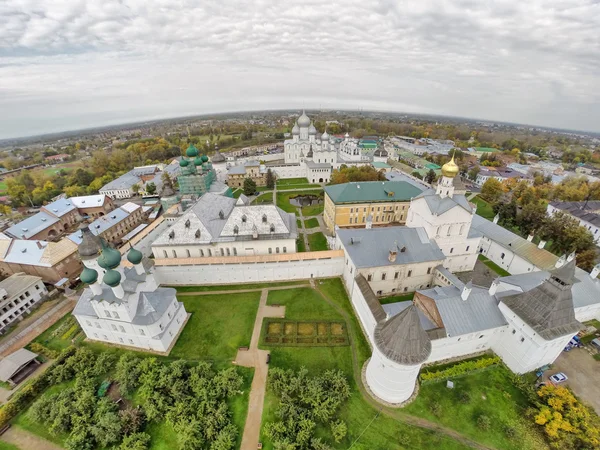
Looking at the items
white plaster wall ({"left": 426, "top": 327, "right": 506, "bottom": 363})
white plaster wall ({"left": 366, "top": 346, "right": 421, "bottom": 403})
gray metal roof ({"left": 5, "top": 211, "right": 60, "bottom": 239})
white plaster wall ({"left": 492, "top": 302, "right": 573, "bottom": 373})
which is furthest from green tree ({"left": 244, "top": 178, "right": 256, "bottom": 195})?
white plaster wall ({"left": 492, "top": 302, "right": 573, "bottom": 373})

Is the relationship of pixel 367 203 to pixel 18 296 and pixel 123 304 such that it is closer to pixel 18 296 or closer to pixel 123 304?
pixel 123 304

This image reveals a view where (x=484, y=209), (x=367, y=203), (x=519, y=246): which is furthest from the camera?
(x=484, y=209)

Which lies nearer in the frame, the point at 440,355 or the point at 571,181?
the point at 440,355

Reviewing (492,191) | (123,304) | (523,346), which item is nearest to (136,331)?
(123,304)

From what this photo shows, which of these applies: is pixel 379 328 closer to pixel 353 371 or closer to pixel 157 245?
pixel 353 371

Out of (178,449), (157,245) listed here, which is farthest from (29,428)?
(157,245)

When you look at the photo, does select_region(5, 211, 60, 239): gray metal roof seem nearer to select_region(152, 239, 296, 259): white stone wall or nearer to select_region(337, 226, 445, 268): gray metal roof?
select_region(152, 239, 296, 259): white stone wall
